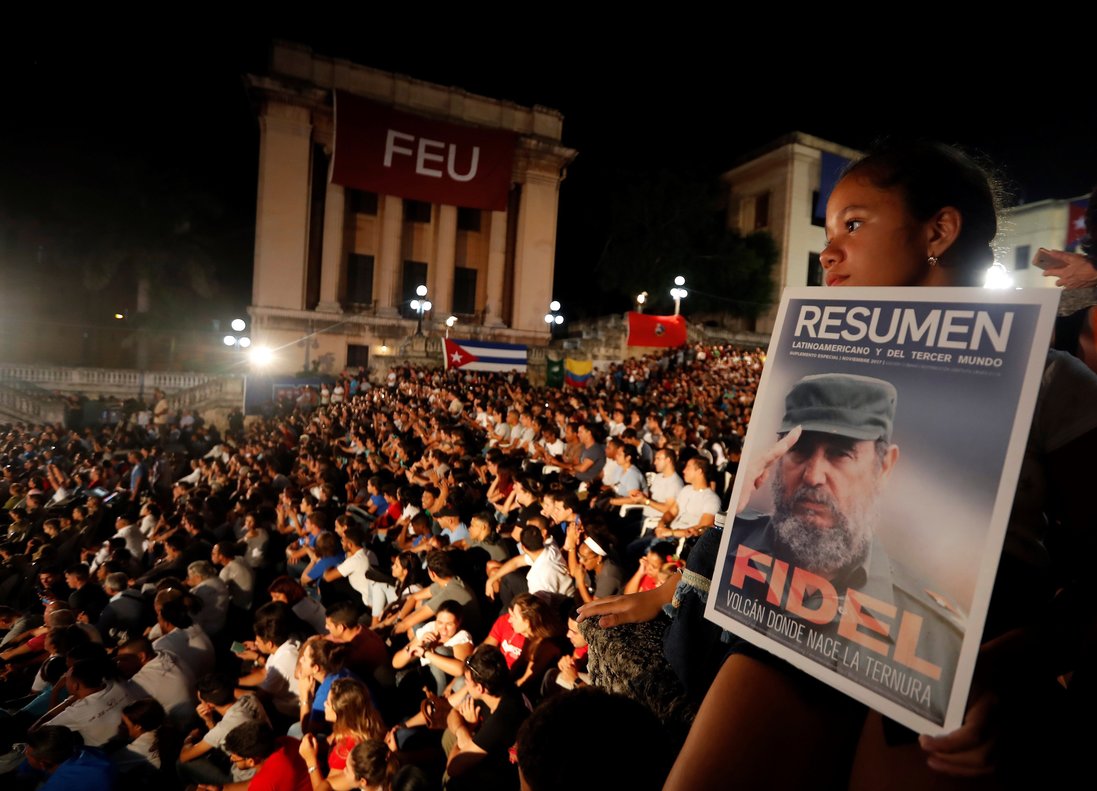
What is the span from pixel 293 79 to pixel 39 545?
2661 centimetres

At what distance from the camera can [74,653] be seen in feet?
14.8

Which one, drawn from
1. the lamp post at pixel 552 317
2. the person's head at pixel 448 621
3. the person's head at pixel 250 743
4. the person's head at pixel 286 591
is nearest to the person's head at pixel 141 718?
the person's head at pixel 250 743

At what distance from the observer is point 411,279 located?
32969mm

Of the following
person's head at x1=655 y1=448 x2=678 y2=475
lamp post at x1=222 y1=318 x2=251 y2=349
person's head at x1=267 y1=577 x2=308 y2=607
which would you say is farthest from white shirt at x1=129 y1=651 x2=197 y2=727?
lamp post at x1=222 y1=318 x2=251 y2=349

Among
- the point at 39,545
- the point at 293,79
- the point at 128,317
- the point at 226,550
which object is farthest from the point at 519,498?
the point at 128,317

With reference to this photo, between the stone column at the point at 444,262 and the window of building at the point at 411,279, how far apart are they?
551 mm

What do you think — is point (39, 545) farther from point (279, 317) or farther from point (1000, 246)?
point (279, 317)

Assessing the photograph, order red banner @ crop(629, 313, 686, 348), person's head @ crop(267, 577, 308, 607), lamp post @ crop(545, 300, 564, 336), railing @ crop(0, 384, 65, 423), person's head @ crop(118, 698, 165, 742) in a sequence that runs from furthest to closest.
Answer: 1. lamp post @ crop(545, 300, 564, 336)
2. railing @ crop(0, 384, 65, 423)
3. red banner @ crop(629, 313, 686, 348)
4. person's head @ crop(267, 577, 308, 607)
5. person's head @ crop(118, 698, 165, 742)

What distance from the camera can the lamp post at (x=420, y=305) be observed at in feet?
77.6

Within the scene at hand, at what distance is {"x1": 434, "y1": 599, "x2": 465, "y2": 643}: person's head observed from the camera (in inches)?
178

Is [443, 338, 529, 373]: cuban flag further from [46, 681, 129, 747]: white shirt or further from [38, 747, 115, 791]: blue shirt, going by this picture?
[38, 747, 115, 791]: blue shirt

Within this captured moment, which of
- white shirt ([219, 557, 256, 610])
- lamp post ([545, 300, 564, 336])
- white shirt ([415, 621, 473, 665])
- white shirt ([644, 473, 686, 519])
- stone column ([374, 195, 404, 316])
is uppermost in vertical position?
stone column ([374, 195, 404, 316])

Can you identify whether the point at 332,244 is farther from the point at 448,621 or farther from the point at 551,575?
the point at 448,621

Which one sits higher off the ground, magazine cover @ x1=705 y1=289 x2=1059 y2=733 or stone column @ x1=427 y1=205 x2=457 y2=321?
stone column @ x1=427 y1=205 x2=457 y2=321
